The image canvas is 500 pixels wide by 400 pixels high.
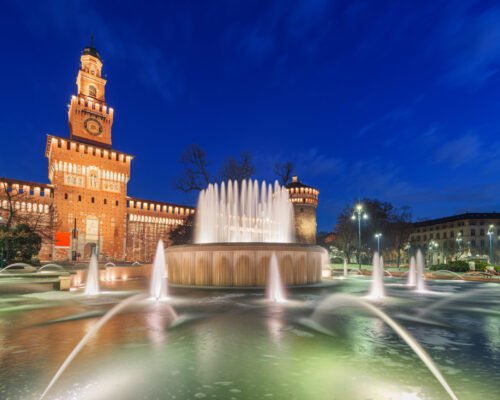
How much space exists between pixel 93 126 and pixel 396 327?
226ft

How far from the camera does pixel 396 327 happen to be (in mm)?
6191

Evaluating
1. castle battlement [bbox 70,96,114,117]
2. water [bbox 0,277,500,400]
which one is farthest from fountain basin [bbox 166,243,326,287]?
castle battlement [bbox 70,96,114,117]

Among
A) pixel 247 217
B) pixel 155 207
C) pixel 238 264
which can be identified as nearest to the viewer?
pixel 238 264

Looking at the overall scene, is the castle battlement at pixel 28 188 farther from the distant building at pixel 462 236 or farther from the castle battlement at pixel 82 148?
the distant building at pixel 462 236

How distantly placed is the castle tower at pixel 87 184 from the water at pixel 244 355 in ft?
164

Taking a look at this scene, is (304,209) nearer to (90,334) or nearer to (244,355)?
(90,334)

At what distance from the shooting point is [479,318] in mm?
7297

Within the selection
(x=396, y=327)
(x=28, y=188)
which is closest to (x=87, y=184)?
(x=28, y=188)

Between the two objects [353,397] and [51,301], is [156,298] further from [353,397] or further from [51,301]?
[353,397]

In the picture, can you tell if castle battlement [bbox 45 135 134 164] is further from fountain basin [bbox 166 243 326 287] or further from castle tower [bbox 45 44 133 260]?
fountain basin [bbox 166 243 326 287]

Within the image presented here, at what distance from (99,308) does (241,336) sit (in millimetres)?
4782

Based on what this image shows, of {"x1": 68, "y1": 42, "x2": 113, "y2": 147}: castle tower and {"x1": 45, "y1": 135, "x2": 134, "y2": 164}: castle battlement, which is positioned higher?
{"x1": 68, "y1": 42, "x2": 113, "y2": 147}: castle tower

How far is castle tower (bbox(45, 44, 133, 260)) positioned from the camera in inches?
2120

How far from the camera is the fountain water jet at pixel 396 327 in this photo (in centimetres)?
360
